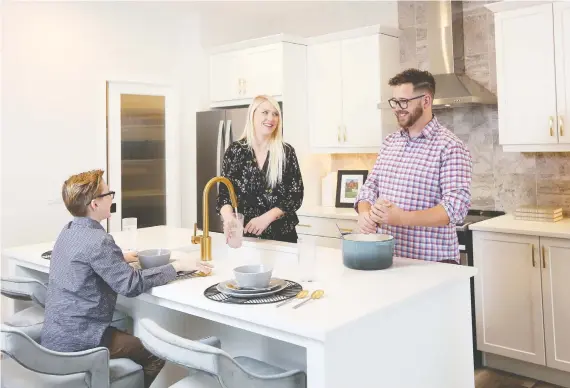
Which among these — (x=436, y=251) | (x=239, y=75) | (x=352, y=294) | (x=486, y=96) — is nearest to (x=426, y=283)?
(x=352, y=294)

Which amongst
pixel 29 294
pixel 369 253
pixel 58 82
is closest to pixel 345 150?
pixel 58 82

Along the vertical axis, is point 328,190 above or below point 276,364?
above

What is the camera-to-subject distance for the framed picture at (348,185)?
4438 mm

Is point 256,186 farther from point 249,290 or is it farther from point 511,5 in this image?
point 511,5

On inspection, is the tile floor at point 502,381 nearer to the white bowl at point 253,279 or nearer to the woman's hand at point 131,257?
the white bowl at point 253,279

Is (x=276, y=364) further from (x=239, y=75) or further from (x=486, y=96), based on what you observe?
(x=239, y=75)

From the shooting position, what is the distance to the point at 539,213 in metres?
3.26

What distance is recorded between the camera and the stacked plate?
1.63 metres

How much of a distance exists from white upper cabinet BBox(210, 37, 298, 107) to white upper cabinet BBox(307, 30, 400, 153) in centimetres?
31

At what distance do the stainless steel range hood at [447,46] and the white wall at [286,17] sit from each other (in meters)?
0.50

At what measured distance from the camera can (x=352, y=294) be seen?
1618 mm

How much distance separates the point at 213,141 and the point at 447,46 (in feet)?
6.56

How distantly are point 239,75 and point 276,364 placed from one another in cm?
315

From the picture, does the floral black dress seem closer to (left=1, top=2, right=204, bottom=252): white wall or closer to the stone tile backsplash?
the stone tile backsplash
